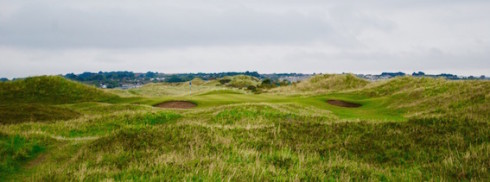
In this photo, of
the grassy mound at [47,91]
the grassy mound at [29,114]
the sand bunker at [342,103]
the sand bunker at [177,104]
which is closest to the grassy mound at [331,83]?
the sand bunker at [342,103]

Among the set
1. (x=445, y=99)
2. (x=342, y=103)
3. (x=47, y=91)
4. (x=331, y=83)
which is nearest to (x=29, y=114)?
(x=47, y=91)

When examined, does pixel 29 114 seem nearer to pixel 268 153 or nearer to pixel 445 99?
pixel 268 153

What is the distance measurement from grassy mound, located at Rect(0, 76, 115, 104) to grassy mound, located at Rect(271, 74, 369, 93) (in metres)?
49.2

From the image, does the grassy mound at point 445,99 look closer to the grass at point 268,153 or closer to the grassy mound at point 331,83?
the grass at point 268,153

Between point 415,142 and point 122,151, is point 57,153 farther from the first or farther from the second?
point 415,142

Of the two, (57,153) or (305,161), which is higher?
(305,161)

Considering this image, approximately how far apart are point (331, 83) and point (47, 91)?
213 ft

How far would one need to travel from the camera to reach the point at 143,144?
11758 mm

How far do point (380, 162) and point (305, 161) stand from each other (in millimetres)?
2535

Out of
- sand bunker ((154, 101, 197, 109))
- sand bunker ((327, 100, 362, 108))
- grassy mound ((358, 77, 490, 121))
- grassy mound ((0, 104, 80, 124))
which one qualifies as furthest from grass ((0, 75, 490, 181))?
sand bunker ((327, 100, 362, 108))

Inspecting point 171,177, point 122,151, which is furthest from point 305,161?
point 122,151

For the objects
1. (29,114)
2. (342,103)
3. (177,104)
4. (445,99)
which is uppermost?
(445,99)

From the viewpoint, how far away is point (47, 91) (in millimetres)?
61000

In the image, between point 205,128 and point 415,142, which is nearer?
point 415,142
